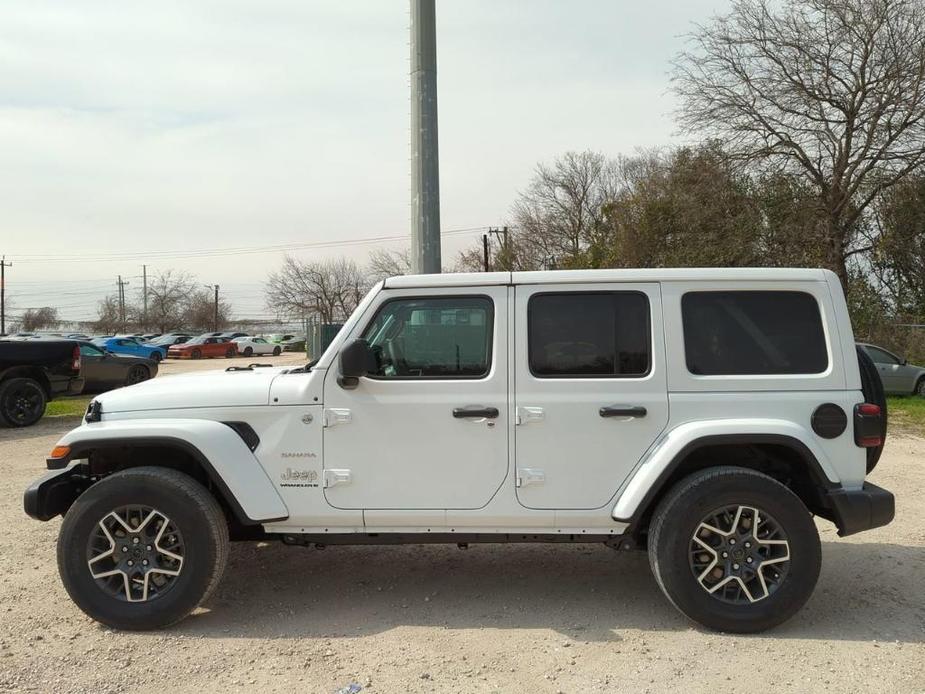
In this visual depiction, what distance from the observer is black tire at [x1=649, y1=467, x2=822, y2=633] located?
3918 millimetres

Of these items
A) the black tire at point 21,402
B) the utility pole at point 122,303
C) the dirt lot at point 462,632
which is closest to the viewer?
the dirt lot at point 462,632

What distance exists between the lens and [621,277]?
4.18m

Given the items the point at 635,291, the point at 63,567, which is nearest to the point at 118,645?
the point at 63,567

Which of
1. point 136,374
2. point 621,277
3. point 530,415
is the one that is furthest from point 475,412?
point 136,374

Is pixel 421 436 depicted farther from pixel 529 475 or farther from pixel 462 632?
pixel 462 632

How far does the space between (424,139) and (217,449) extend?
574 cm

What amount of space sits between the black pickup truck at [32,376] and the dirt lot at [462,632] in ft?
25.2

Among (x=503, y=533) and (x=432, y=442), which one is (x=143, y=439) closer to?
(x=432, y=442)

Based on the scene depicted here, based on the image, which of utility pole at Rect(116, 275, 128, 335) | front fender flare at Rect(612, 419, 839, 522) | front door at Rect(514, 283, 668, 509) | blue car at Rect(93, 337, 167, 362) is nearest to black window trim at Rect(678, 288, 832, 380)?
front door at Rect(514, 283, 668, 509)

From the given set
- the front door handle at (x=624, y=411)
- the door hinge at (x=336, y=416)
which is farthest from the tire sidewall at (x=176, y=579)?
the front door handle at (x=624, y=411)

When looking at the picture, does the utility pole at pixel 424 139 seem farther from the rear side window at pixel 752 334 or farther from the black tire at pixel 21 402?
the black tire at pixel 21 402

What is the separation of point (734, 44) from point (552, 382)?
20578mm

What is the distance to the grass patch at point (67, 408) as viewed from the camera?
46.2 ft

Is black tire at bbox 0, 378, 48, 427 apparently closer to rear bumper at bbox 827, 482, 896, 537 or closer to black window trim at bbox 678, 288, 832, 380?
black window trim at bbox 678, 288, 832, 380
